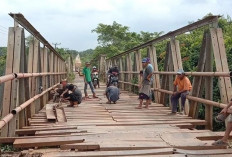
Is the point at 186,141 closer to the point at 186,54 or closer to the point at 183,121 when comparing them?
the point at 183,121

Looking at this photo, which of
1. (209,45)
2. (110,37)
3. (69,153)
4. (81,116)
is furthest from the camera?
(110,37)

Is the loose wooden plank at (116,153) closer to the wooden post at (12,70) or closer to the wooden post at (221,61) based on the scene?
the wooden post at (12,70)

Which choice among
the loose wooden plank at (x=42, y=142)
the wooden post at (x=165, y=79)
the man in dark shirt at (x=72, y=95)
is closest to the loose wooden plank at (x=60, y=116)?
the man in dark shirt at (x=72, y=95)

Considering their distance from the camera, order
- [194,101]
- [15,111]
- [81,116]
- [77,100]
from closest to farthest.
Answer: [15,111] < [194,101] < [81,116] < [77,100]

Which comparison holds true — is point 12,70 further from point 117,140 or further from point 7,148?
point 117,140

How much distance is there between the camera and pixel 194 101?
21.9 ft

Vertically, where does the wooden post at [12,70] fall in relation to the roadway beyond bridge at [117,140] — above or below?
above

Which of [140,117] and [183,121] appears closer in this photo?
[183,121]

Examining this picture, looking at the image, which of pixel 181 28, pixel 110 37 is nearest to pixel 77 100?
pixel 181 28

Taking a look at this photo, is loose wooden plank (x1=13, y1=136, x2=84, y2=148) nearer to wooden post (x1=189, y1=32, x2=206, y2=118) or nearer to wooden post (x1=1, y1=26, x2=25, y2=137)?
wooden post (x1=1, y1=26, x2=25, y2=137)

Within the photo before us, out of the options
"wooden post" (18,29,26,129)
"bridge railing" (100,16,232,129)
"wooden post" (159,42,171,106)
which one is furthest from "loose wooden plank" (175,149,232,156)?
"wooden post" (159,42,171,106)

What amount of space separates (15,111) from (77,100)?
4.39m

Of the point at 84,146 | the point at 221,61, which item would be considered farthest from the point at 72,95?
the point at 84,146

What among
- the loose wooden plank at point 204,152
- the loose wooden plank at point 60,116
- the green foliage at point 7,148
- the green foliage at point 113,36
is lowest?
the green foliage at point 7,148
